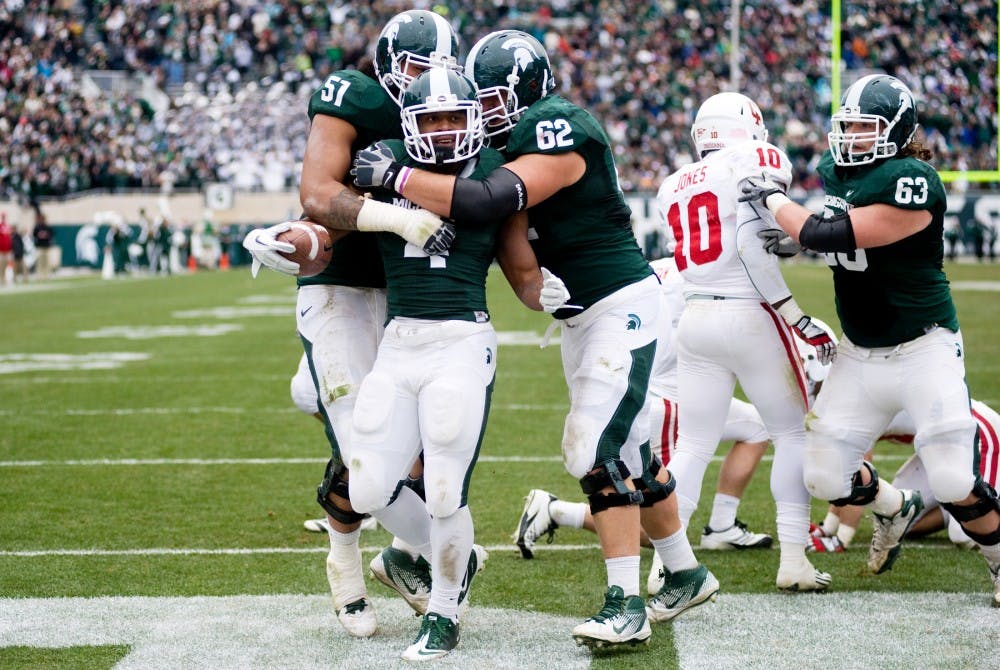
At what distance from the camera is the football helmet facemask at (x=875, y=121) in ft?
14.9

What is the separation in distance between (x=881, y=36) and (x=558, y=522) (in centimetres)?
1833

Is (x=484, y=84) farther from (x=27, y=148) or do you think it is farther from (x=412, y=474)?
(x=27, y=148)

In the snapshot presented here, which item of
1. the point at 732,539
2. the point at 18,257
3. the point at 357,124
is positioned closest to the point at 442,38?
Answer: the point at 357,124

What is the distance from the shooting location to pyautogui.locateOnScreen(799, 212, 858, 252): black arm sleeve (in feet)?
14.5

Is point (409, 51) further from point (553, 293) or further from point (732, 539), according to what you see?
point (732, 539)

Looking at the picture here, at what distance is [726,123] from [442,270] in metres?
1.72

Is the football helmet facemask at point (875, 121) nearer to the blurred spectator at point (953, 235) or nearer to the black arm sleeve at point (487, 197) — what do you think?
the black arm sleeve at point (487, 197)

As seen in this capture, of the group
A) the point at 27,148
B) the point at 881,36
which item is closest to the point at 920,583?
the point at 881,36

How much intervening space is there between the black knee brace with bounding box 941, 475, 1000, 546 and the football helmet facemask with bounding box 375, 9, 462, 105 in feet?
7.65

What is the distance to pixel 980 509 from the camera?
453 cm

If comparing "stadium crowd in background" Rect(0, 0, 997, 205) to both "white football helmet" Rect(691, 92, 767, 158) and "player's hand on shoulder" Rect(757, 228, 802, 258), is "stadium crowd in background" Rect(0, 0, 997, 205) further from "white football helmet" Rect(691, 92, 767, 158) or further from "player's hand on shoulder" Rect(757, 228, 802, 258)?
"player's hand on shoulder" Rect(757, 228, 802, 258)

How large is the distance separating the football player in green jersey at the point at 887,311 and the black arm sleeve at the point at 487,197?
1164 millimetres

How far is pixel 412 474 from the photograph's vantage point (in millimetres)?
4746

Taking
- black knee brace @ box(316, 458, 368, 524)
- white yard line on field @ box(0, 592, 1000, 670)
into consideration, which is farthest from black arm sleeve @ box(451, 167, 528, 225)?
white yard line on field @ box(0, 592, 1000, 670)
